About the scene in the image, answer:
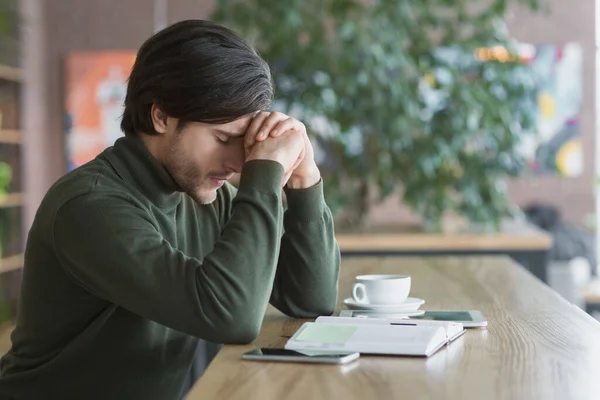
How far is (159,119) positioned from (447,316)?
A: 1.79ft

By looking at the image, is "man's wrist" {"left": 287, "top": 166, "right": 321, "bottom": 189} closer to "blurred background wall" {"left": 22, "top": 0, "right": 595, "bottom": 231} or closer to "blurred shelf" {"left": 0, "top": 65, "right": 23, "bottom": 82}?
"blurred shelf" {"left": 0, "top": 65, "right": 23, "bottom": 82}

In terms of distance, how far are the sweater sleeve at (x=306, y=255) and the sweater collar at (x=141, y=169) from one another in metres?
0.25

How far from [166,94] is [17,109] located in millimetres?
4721

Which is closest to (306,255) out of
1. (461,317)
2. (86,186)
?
(461,317)

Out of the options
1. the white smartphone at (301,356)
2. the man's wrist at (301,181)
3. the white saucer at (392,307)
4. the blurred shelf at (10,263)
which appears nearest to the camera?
the white smartphone at (301,356)

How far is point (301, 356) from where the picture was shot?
1261 millimetres

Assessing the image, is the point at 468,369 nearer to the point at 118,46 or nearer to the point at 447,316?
the point at 447,316

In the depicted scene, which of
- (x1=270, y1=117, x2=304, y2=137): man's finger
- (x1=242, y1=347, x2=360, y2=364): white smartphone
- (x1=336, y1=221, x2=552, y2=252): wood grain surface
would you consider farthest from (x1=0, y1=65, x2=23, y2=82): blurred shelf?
(x1=242, y1=347, x2=360, y2=364): white smartphone

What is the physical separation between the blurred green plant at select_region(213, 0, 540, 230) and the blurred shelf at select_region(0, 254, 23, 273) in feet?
7.38

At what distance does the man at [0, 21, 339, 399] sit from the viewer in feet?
4.56

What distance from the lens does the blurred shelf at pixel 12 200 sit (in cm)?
570

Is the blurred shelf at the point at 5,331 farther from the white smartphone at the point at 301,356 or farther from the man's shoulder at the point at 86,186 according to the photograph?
the white smartphone at the point at 301,356

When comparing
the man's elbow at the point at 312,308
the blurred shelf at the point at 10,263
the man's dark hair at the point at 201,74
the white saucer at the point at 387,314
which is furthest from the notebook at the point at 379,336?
the blurred shelf at the point at 10,263

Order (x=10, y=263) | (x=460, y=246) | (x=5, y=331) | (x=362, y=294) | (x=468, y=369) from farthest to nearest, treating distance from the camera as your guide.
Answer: (x=10, y=263)
(x=5, y=331)
(x=460, y=246)
(x=362, y=294)
(x=468, y=369)
